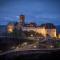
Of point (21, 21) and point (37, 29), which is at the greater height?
point (21, 21)

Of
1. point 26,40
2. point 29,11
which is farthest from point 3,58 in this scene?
point 29,11

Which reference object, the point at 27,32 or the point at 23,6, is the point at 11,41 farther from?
the point at 23,6

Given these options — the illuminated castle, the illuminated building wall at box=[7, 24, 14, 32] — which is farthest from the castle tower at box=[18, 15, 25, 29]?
the illuminated building wall at box=[7, 24, 14, 32]

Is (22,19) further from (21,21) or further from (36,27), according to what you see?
(36,27)

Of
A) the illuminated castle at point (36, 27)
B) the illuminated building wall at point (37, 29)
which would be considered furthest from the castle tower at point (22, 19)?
the illuminated building wall at point (37, 29)

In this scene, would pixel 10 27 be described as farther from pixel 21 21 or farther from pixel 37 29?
pixel 37 29

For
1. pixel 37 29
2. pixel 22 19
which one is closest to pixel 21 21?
pixel 22 19

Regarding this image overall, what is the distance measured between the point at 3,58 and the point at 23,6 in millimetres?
1025

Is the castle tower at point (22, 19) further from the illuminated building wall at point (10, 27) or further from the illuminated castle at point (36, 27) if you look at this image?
the illuminated building wall at point (10, 27)

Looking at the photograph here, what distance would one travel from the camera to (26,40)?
2674 millimetres

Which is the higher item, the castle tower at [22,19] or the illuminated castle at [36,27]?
the castle tower at [22,19]

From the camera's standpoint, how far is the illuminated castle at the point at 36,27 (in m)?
2.67

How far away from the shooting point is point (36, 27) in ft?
8.87

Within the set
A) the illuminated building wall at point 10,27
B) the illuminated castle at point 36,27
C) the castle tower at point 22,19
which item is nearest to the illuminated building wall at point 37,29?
the illuminated castle at point 36,27
